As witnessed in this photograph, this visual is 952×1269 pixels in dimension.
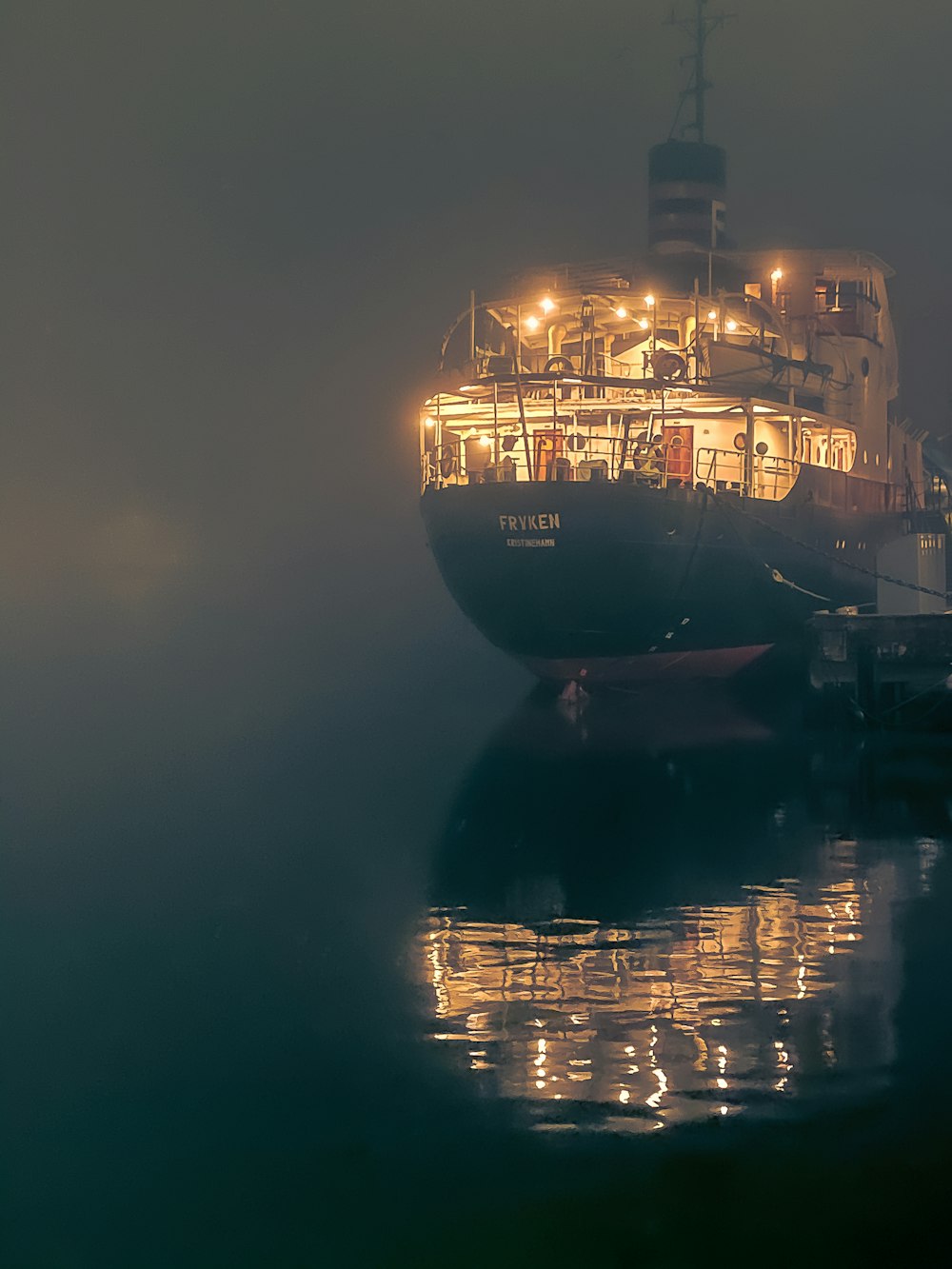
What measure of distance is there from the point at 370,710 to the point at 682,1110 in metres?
32.3

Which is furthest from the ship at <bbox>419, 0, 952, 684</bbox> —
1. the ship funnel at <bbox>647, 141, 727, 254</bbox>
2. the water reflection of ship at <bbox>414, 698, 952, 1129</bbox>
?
the ship funnel at <bbox>647, 141, 727, 254</bbox>

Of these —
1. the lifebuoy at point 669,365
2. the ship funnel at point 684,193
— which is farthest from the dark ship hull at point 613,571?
the ship funnel at point 684,193

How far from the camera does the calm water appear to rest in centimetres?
928

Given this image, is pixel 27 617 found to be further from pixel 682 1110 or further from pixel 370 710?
pixel 682 1110

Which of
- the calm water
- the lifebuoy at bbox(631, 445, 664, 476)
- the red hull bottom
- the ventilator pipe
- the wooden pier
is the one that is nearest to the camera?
the calm water

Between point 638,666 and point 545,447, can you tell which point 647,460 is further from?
point 638,666

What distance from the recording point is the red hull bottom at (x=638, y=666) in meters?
36.0

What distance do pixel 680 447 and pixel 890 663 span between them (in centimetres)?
1239

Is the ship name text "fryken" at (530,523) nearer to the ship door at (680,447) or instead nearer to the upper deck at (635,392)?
the upper deck at (635,392)

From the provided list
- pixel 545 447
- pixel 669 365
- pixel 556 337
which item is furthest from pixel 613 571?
pixel 556 337

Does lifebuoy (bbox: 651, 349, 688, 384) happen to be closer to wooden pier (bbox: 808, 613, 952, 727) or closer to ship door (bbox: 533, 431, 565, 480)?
ship door (bbox: 533, 431, 565, 480)

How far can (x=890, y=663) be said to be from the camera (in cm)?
2830

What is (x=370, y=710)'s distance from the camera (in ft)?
139

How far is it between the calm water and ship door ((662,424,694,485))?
15148 millimetres
